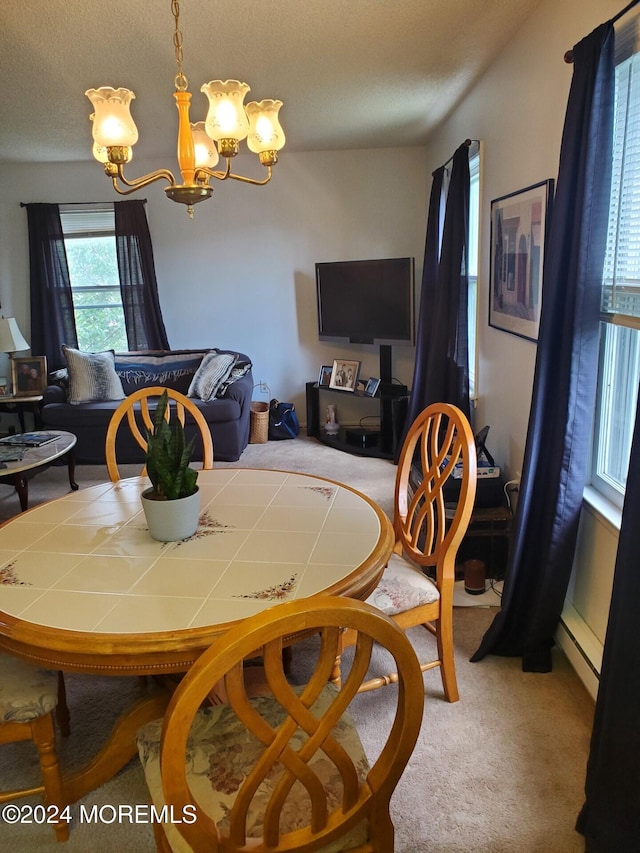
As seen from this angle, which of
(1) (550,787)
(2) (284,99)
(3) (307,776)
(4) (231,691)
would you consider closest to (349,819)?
(3) (307,776)

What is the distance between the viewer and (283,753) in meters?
0.96

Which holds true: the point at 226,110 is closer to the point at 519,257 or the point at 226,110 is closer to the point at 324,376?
the point at 519,257

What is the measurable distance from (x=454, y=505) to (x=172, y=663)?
1868 mm

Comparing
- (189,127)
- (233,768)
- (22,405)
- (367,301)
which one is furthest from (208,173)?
(22,405)

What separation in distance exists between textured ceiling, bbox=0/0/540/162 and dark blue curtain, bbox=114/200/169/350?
1184mm

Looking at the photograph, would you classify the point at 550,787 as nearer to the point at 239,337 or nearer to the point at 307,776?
the point at 307,776

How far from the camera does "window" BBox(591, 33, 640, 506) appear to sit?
176cm

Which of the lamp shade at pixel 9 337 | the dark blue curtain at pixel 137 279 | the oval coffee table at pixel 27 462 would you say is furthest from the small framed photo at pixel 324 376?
the lamp shade at pixel 9 337

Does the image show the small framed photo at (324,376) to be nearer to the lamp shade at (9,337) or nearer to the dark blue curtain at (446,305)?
the dark blue curtain at (446,305)

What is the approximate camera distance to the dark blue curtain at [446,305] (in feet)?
11.5

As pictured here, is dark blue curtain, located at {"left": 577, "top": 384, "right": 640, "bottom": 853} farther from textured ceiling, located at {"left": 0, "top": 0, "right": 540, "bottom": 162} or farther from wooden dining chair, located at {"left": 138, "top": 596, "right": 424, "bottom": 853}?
textured ceiling, located at {"left": 0, "top": 0, "right": 540, "bottom": 162}

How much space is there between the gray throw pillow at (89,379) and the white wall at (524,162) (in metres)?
2.91

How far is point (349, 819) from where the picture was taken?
3.51 feet

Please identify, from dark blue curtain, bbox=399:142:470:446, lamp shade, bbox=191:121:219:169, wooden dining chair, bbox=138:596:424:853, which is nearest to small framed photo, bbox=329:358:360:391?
dark blue curtain, bbox=399:142:470:446
